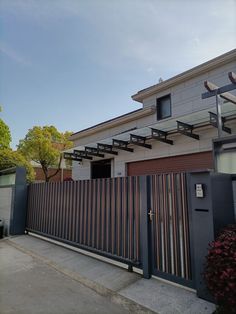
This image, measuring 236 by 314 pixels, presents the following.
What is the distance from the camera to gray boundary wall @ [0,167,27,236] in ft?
23.6

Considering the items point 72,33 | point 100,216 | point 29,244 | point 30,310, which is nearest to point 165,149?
point 100,216

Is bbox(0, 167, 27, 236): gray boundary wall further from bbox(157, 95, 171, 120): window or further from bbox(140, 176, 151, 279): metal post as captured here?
bbox(157, 95, 171, 120): window

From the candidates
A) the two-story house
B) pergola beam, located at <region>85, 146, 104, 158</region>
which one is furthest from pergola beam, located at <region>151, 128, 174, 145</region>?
pergola beam, located at <region>85, 146, 104, 158</region>

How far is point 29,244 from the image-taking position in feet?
19.2

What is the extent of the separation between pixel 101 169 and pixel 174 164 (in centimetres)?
447

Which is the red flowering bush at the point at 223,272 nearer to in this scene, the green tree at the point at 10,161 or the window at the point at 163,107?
the window at the point at 163,107

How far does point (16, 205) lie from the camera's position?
24.1 feet

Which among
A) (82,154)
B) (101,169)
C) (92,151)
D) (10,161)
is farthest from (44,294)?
(10,161)

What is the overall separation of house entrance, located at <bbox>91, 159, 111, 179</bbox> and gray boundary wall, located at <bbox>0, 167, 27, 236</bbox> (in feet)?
12.8

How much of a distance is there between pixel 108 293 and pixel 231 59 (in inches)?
306

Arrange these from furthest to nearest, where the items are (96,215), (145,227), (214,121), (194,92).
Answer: (194,92) → (214,121) → (96,215) → (145,227)

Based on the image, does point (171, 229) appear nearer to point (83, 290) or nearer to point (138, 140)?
point (83, 290)

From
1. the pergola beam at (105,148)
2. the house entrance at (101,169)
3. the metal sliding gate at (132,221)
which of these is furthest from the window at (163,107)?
the metal sliding gate at (132,221)

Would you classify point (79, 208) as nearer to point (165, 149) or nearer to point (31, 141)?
point (165, 149)
